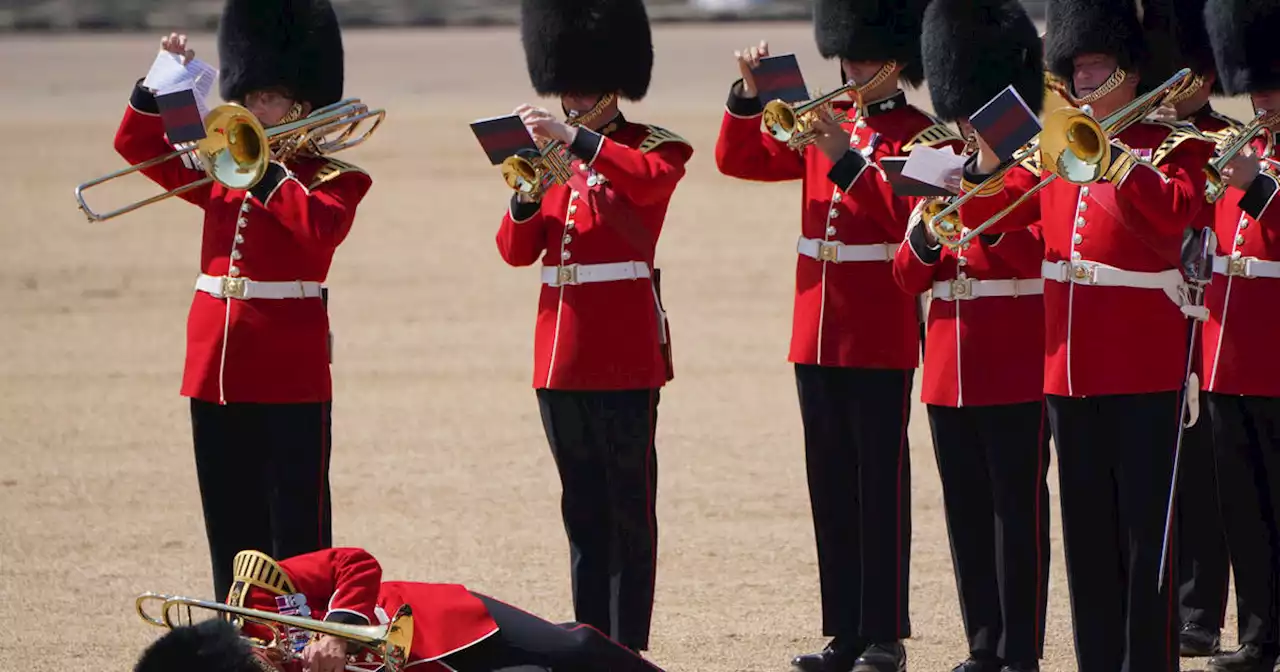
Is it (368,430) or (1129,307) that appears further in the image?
(368,430)

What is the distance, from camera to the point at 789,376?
887cm

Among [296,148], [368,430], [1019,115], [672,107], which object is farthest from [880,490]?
[672,107]

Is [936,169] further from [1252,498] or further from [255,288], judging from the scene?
[255,288]

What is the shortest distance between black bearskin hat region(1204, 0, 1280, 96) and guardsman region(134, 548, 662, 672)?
1.87 meters

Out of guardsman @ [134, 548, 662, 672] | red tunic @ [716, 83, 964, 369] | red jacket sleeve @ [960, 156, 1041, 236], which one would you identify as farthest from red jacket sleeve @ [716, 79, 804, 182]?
→ guardsman @ [134, 548, 662, 672]

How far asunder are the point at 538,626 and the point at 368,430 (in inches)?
162

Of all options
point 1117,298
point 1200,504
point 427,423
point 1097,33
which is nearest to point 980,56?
point 1097,33

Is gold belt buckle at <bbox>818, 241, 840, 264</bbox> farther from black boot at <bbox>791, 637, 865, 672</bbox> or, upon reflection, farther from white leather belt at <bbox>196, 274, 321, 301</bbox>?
white leather belt at <bbox>196, 274, 321, 301</bbox>

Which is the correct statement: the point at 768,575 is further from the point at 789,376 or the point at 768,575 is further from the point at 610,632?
the point at 789,376

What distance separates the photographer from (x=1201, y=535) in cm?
523

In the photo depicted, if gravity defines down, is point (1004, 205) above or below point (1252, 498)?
above

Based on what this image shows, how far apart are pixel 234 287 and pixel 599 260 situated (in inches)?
30.6

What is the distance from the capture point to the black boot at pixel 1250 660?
16.3 feet

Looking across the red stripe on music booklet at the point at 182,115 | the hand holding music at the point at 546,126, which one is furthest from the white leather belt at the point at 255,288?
A: the hand holding music at the point at 546,126
